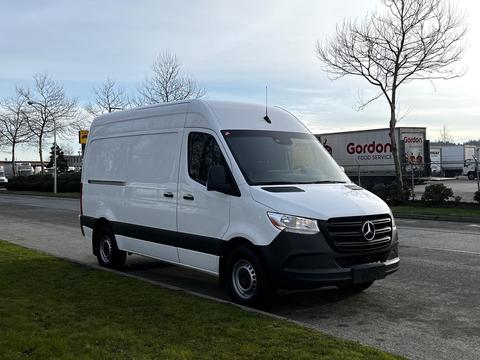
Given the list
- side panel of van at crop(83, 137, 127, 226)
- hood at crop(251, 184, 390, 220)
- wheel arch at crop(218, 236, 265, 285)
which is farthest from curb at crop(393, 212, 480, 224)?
wheel arch at crop(218, 236, 265, 285)

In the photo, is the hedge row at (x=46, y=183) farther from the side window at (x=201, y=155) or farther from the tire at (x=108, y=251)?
the side window at (x=201, y=155)

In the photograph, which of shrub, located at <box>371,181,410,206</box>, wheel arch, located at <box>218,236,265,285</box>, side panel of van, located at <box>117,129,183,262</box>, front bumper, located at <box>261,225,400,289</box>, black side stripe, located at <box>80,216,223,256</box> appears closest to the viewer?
front bumper, located at <box>261,225,400,289</box>

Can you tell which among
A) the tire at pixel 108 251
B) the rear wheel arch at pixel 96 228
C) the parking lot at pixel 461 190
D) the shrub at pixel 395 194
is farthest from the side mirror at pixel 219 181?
the parking lot at pixel 461 190

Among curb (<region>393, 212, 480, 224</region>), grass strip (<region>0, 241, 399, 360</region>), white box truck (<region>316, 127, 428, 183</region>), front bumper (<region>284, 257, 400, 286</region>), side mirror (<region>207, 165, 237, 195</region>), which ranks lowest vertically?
grass strip (<region>0, 241, 399, 360</region>)

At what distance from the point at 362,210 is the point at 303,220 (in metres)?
0.74

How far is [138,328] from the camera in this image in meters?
5.20

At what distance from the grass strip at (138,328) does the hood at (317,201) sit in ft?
3.85

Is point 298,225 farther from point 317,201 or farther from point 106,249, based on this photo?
point 106,249

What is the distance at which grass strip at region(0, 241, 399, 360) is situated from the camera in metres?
4.47

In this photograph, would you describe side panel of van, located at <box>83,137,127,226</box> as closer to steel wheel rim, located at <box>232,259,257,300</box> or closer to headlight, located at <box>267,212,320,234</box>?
steel wheel rim, located at <box>232,259,257,300</box>

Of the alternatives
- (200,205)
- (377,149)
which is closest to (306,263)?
(200,205)

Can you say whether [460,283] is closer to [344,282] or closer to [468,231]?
[344,282]

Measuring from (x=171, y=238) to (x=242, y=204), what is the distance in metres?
1.62

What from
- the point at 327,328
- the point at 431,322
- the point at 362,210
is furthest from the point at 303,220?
the point at 431,322
